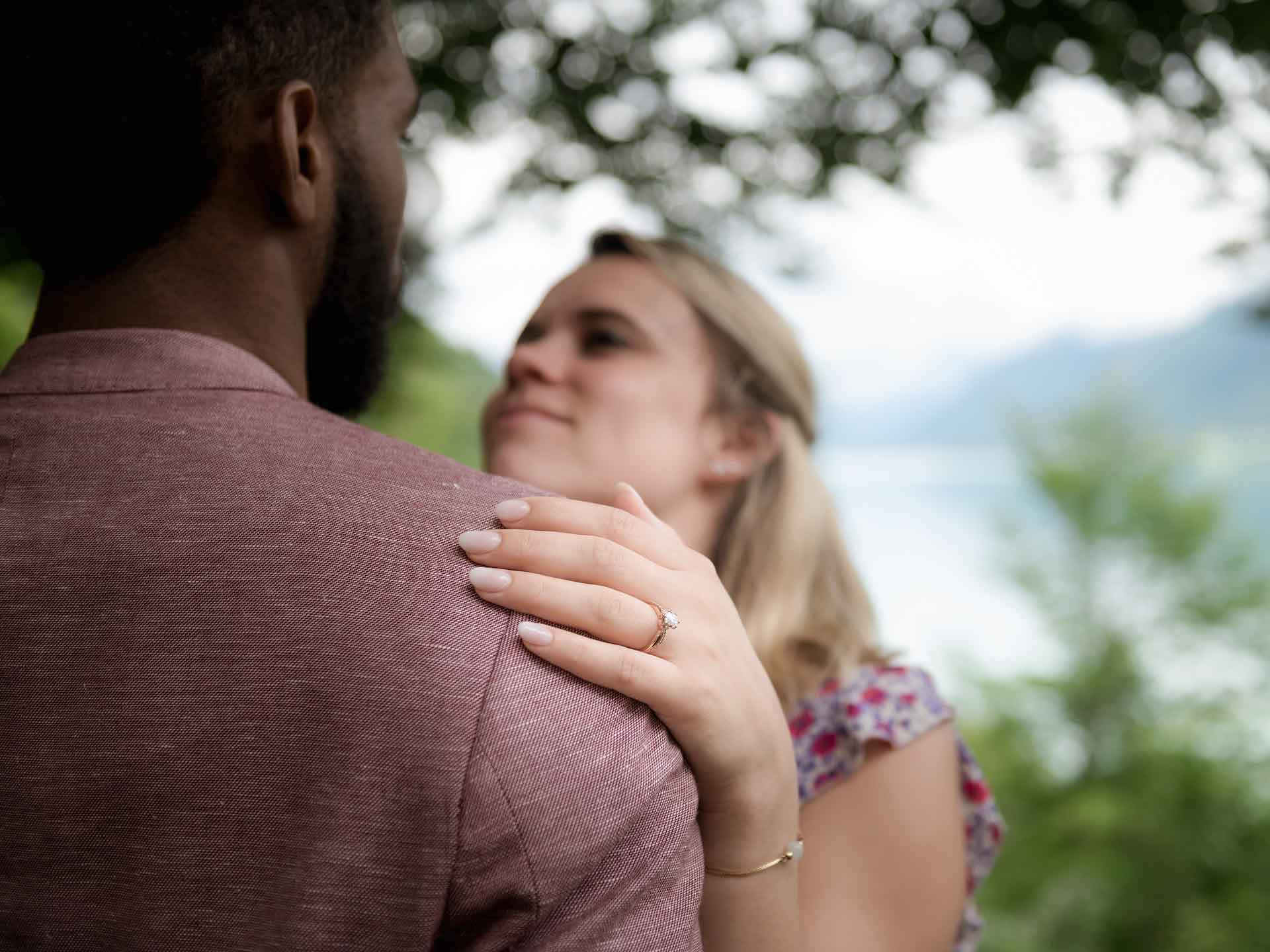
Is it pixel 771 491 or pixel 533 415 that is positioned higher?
pixel 533 415

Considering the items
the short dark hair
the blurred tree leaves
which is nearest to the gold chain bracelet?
the short dark hair

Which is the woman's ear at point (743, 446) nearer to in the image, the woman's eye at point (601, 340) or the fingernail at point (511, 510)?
the woman's eye at point (601, 340)

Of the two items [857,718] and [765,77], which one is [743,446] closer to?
[857,718]

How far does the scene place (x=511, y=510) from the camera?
1229 mm

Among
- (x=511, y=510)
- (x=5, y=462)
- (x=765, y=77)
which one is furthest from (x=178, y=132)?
(x=765, y=77)

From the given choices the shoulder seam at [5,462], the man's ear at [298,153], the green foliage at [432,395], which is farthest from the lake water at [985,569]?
the shoulder seam at [5,462]

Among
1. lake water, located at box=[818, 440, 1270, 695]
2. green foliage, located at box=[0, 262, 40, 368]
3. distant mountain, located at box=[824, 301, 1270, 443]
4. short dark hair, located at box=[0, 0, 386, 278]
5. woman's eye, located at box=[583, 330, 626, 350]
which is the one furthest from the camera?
distant mountain, located at box=[824, 301, 1270, 443]

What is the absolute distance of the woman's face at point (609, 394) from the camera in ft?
8.59

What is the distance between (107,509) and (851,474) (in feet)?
34.1

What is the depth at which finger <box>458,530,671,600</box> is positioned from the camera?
117cm

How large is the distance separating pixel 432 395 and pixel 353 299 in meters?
6.25

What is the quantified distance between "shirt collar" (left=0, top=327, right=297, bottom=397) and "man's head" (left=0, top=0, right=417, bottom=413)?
0.10m

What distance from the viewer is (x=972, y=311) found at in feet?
50.1

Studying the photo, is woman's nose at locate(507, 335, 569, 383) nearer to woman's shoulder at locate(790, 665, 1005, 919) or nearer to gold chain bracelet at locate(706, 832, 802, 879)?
woman's shoulder at locate(790, 665, 1005, 919)
